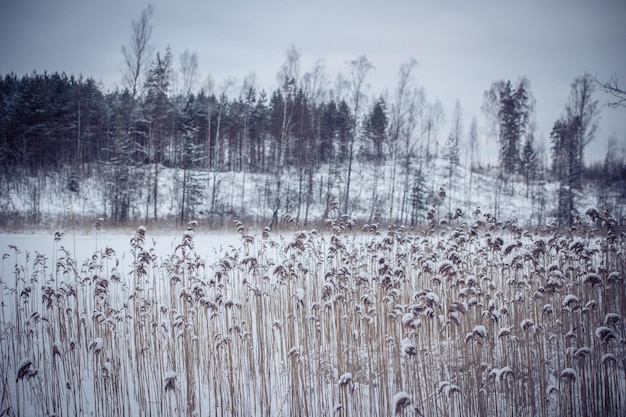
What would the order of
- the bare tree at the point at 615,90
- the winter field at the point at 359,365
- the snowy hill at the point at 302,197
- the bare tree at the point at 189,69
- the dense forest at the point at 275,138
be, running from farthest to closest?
1. the snowy hill at the point at 302,197
2. the bare tree at the point at 189,69
3. the dense forest at the point at 275,138
4. the bare tree at the point at 615,90
5. the winter field at the point at 359,365

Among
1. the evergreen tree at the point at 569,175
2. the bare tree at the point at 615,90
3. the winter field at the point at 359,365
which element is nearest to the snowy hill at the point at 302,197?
the evergreen tree at the point at 569,175

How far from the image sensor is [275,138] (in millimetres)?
28406

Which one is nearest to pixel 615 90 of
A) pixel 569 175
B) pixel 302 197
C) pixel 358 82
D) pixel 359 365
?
pixel 359 365

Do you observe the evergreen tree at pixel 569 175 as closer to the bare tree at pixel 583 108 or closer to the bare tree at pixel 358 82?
the bare tree at pixel 583 108

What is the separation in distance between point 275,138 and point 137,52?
12.0 metres

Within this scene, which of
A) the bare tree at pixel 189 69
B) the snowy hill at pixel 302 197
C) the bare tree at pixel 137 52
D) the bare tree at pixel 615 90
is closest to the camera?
the bare tree at pixel 615 90

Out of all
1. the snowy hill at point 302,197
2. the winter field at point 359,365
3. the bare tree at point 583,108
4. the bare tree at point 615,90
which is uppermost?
the bare tree at point 583,108

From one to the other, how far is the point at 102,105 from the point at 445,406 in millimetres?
45776

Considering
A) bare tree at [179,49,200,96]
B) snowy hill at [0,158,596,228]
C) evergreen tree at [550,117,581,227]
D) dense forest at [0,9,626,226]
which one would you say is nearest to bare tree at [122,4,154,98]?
dense forest at [0,9,626,226]

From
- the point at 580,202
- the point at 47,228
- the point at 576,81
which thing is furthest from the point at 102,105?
the point at 580,202

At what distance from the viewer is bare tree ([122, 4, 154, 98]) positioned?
2031 centimetres

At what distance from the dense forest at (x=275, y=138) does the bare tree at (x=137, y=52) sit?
66 millimetres

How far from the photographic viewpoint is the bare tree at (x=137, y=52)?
66.6 ft

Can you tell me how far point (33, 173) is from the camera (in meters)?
28.1
